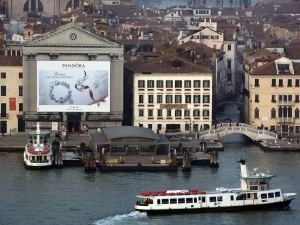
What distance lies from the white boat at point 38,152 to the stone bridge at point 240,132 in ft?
43.5

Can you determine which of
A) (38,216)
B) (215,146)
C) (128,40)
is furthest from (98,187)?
(128,40)

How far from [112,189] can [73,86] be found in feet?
67.1

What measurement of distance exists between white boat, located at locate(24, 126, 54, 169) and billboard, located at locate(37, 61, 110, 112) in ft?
28.6

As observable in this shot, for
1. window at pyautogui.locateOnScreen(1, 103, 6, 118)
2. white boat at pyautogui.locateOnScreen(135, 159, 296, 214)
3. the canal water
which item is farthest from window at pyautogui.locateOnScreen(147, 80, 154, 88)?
white boat at pyautogui.locateOnScreen(135, 159, 296, 214)

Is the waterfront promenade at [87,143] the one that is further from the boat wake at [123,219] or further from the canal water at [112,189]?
the boat wake at [123,219]

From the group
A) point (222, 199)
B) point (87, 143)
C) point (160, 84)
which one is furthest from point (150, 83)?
point (222, 199)

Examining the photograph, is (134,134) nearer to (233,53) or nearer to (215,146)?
(215,146)

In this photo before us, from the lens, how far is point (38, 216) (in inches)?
2975

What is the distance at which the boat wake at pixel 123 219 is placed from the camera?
73.8 m

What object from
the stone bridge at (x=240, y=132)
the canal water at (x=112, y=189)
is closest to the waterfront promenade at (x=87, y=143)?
the stone bridge at (x=240, y=132)

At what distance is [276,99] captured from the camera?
344 feet

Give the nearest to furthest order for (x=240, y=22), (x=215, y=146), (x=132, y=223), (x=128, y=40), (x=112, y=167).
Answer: (x=132, y=223), (x=112, y=167), (x=215, y=146), (x=128, y=40), (x=240, y=22)

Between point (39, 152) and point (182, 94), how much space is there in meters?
16.1

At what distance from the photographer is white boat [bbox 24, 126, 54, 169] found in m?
89.8
